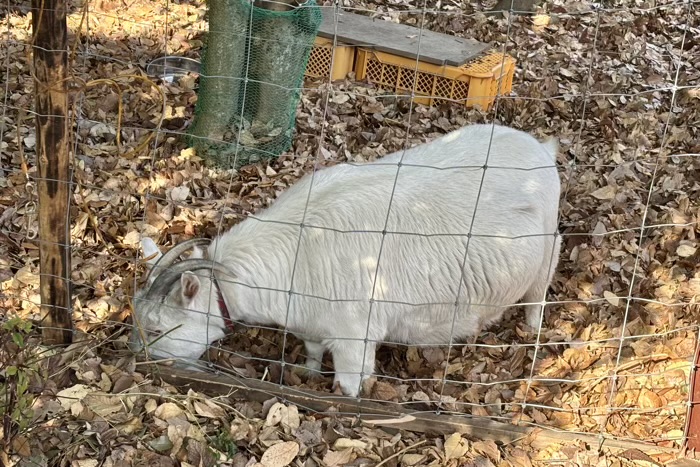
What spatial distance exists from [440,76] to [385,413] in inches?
156

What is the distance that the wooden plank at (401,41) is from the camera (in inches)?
277

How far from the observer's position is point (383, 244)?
4336 mm

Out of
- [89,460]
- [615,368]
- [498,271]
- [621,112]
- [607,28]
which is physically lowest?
[89,460]

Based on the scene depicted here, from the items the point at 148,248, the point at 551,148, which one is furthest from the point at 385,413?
the point at 551,148

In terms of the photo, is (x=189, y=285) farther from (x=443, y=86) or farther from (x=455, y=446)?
(x=443, y=86)

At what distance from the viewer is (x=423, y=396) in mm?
4270

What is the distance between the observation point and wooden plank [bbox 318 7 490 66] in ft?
23.1

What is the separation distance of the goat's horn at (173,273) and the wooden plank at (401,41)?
3.44m

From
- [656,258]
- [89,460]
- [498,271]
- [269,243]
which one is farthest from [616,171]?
[89,460]

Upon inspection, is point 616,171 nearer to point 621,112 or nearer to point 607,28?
point 621,112

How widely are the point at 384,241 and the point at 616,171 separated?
286 cm

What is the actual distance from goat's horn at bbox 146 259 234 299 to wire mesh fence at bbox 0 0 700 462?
A: 0.11 ft

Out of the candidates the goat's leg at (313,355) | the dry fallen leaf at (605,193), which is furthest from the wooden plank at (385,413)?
the dry fallen leaf at (605,193)

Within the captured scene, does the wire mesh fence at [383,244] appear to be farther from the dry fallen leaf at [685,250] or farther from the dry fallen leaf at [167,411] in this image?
the dry fallen leaf at [167,411]
